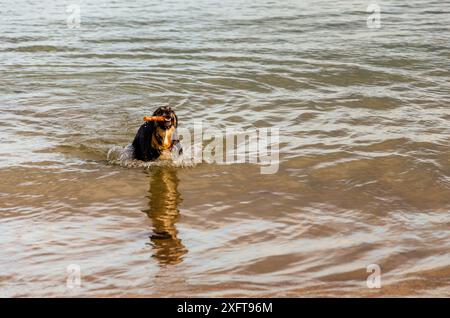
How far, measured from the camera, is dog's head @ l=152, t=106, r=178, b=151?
6.80 metres

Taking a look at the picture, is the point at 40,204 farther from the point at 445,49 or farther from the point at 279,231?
the point at 445,49

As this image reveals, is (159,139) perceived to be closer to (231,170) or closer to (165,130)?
(165,130)

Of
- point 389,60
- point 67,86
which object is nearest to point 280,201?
point 67,86

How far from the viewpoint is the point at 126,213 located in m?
5.96

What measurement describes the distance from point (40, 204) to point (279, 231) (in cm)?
244

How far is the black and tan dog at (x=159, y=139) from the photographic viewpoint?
684 cm

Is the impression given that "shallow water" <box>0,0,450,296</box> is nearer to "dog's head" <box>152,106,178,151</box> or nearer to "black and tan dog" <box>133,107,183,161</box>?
"black and tan dog" <box>133,107,183,161</box>

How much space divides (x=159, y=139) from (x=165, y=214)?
4.33 feet

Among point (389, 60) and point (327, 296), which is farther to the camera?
point (389, 60)

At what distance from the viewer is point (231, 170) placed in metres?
7.36

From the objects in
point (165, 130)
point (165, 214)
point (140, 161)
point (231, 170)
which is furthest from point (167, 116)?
point (165, 214)

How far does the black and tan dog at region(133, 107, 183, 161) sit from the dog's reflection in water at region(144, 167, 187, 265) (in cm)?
21

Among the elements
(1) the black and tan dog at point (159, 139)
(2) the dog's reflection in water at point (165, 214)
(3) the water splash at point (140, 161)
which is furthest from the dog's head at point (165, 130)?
(2) the dog's reflection in water at point (165, 214)
